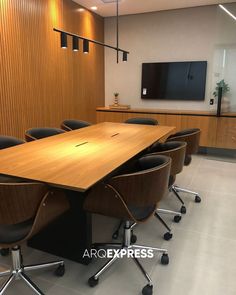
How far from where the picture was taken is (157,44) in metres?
5.91

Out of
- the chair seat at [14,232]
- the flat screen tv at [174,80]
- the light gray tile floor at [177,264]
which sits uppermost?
the flat screen tv at [174,80]

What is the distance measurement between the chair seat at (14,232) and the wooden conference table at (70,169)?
31 cm

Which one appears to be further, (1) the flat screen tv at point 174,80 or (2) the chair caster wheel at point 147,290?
(1) the flat screen tv at point 174,80

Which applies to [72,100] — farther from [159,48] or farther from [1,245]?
[1,245]

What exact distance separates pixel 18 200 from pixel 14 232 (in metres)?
0.30

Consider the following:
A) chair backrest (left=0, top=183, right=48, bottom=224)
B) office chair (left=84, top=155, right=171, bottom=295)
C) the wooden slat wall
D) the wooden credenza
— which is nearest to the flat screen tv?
the wooden credenza

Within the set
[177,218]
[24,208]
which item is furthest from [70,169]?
[177,218]

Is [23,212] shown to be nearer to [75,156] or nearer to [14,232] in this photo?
[14,232]

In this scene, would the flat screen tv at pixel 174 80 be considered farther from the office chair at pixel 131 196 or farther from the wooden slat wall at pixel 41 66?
the office chair at pixel 131 196

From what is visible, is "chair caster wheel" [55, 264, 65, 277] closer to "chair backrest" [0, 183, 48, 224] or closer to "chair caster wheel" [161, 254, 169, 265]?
"chair backrest" [0, 183, 48, 224]

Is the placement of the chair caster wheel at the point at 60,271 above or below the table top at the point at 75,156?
below

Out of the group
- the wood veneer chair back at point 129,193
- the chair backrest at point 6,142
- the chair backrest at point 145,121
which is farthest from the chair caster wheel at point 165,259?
the chair backrest at point 145,121

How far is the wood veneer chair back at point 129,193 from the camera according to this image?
5.81ft

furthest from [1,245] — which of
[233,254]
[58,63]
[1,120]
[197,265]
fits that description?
[58,63]
